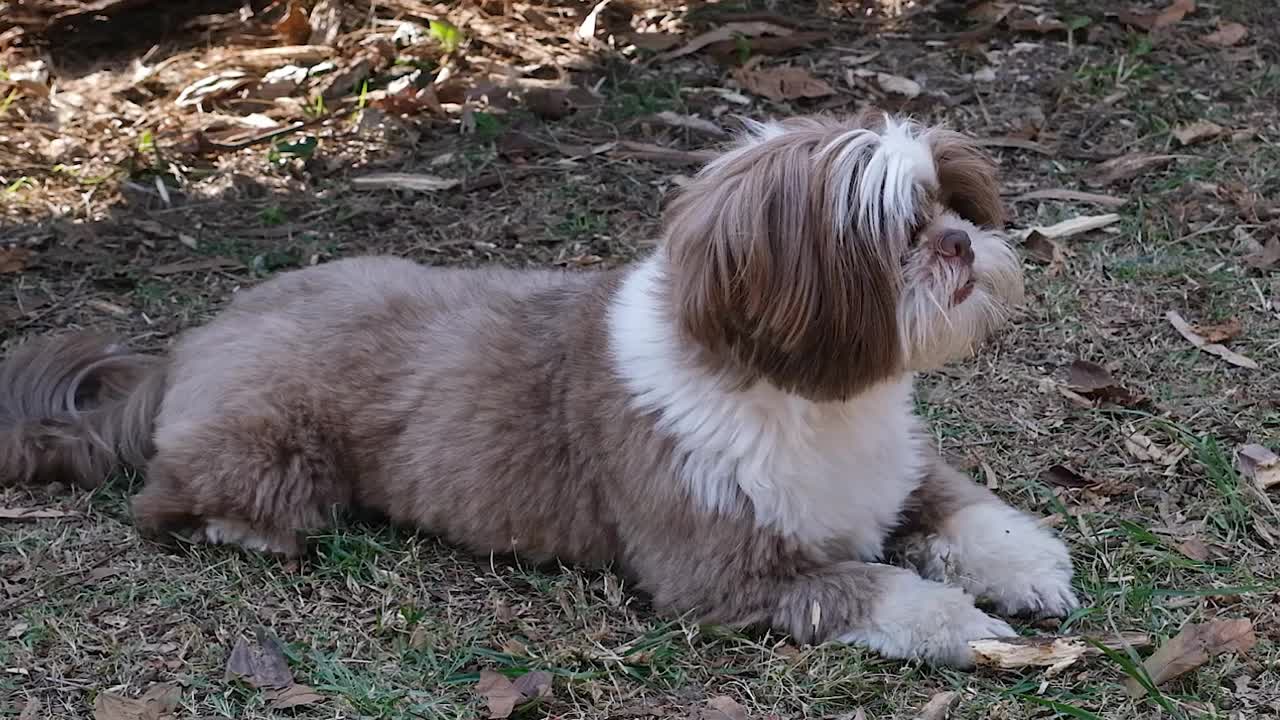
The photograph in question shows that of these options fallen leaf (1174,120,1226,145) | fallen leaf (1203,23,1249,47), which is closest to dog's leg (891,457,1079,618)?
fallen leaf (1174,120,1226,145)

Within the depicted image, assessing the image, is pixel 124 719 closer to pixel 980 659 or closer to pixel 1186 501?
pixel 980 659

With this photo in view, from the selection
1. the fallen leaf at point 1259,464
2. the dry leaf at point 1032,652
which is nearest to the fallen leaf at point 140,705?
the dry leaf at point 1032,652

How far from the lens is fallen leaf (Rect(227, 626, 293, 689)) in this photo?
3.54 meters

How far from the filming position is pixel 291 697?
347 centimetres

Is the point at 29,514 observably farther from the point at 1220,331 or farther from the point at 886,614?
the point at 1220,331

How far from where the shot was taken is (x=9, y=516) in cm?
423

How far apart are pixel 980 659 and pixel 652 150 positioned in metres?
3.28

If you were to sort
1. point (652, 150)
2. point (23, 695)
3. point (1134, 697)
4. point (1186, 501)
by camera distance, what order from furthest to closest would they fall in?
point (652, 150) < point (1186, 501) < point (23, 695) < point (1134, 697)

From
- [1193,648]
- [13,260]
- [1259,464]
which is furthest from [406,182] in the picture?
[1193,648]

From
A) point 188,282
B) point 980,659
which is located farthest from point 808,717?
point 188,282

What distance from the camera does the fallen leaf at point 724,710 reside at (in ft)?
10.7

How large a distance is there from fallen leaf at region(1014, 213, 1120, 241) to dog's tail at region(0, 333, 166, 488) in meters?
3.07

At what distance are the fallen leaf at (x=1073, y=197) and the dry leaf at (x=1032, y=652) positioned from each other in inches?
103

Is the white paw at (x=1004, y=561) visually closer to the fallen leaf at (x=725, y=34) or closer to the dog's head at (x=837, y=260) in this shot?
the dog's head at (x=837, y=260)
